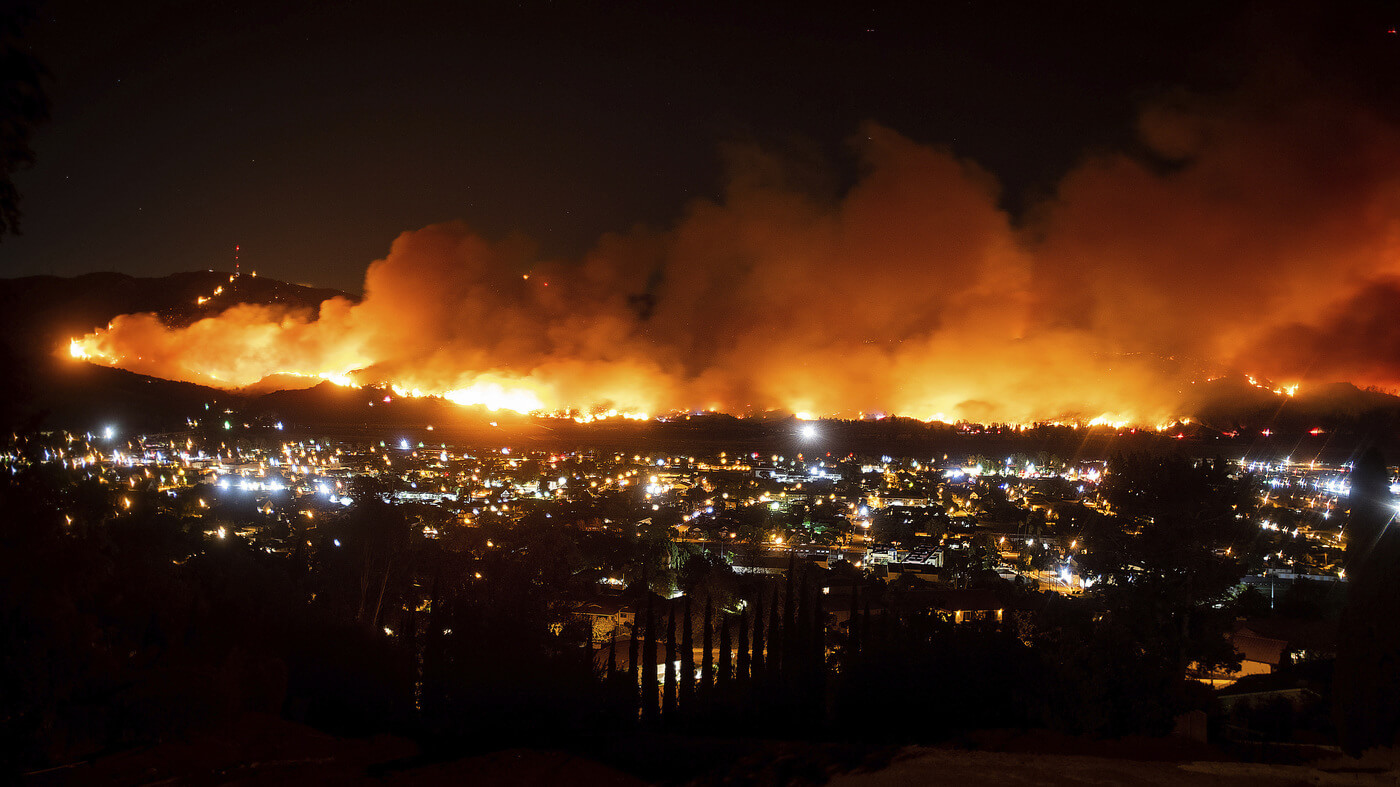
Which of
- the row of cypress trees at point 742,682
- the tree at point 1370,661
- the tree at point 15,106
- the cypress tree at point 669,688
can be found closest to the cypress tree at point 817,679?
the row of cypress trees at point 742,682

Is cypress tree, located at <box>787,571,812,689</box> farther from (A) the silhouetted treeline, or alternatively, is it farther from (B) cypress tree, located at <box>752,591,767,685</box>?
(B) cypress tree, located at <box>752,591,767,685</box>

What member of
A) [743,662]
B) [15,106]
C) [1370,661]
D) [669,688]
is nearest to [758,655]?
[743,662]

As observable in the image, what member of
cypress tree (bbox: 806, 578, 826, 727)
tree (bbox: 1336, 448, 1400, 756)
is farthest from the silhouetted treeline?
tree (bbox: 1336, 448, 1400, 756)

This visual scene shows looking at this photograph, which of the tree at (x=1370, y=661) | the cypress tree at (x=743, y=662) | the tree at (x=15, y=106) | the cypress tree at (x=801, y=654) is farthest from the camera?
the cypress tree at (x=743, y=662)

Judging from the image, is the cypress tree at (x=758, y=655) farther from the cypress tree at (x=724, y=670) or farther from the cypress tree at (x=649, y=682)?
the cypress tree at (x=649, y=682)

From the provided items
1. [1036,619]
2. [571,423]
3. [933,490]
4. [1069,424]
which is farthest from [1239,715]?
[1069,424]

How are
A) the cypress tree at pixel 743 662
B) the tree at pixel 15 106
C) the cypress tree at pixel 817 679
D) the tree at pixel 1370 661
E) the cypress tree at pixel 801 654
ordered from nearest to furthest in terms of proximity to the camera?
the tree at pixel 15 106
the tree at pixel 1370 661
the cypress tree at pixel 817 679
the cypress tree at pixel 801 654
the cypress tree at pixel 743 662

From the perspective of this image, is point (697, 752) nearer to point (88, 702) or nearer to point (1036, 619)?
point (88, 702)

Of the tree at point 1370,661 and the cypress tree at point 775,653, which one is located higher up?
the tree at point 1370,661

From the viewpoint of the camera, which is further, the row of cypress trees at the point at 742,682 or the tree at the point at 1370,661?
the row of cypress trees at the point at 742,682

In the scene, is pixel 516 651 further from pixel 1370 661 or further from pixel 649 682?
pixel 1370 661

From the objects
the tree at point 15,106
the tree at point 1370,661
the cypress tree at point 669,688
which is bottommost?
the cypress tree at point 669,688

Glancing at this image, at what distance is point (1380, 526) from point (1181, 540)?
6801mm

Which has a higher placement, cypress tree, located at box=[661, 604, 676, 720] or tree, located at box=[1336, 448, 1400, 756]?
tree, located at box=[1336, 448, 1400, 756]
